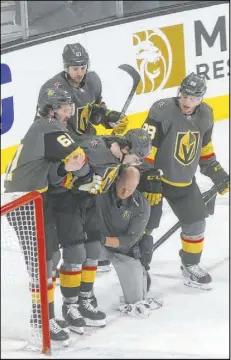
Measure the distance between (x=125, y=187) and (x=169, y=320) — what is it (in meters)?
0.56

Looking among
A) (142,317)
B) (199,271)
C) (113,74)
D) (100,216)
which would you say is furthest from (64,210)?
(113,74)

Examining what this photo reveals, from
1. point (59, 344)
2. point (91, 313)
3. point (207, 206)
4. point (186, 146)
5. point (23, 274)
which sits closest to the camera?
point (23, 274)

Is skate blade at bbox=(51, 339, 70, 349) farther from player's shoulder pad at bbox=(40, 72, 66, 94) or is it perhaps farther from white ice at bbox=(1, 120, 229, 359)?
player's shoulder pad at bbox=(40, 72, 66, 94)

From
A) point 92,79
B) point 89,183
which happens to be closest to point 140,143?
point 89,183

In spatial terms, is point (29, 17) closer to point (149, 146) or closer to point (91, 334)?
point (149, 146)

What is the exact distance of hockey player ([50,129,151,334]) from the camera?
4156mm

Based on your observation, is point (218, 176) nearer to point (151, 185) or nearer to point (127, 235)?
point (151, 185)

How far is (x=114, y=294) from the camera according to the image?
181 inches

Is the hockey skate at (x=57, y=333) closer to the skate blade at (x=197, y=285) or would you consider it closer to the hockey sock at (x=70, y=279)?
the hockey sock at (x=70, y=279)

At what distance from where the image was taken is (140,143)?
4.27 m

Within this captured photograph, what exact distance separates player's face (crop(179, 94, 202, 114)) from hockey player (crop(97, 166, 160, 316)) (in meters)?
0.40

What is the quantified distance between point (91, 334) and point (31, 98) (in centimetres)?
169

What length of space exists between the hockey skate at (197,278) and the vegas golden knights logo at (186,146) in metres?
0.49

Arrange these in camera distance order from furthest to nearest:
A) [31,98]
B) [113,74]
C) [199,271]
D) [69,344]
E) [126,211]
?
[113,74] → [31,98] → [199,271] → [126,211] → [69,344]
